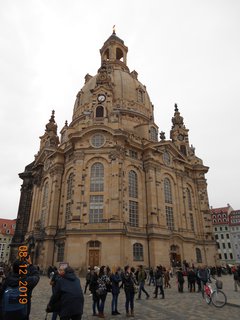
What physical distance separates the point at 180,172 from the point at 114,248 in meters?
20.9

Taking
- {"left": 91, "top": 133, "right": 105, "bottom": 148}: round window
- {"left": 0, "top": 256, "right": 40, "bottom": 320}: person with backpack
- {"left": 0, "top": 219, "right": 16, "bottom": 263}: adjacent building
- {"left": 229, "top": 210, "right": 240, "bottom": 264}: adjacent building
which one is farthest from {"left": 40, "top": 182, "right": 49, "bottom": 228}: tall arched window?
{"left": 229, "top": 210, "right": 240, "bottom": 264}: adjacent building

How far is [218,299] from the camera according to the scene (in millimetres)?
12680

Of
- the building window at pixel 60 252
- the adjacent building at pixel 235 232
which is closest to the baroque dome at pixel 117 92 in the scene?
the building window at pixel 60 252

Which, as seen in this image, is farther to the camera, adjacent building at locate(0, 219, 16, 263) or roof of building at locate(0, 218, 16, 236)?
roof of building at locate(0, 218, 16, 236)

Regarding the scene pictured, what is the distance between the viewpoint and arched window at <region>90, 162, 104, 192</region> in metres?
35.7

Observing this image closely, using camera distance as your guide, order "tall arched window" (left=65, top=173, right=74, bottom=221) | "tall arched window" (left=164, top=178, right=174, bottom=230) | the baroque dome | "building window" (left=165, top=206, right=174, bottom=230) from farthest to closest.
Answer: the baroque dome → "tall arched window" (left=164, top=178, right=174, bottom=230) → "building window" (left=165, top=206, right=174, bottom=230) → "tall arched window" (left=65, top=173, right=74, bottom=221)

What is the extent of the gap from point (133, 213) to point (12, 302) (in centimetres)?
3280

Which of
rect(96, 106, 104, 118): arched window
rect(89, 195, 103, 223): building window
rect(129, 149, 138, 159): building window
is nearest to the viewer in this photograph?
rect(89, 195, 103, 223): building window

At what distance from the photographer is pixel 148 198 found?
127 ft

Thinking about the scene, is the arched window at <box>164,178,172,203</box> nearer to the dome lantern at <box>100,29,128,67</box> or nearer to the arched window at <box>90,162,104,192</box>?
the arched window at <box>90,162,104,192</box>

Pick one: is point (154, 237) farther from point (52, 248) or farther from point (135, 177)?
point (52, 248)

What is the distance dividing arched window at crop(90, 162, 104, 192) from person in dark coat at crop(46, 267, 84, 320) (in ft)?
98.3

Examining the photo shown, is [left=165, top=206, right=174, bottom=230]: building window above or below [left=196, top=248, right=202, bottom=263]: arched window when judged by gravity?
above

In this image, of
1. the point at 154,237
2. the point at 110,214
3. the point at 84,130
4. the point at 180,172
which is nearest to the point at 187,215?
the point at 180,172
